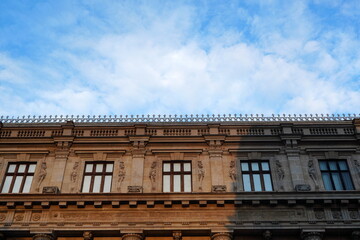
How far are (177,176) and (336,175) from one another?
10227mm

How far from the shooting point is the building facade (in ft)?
79.5

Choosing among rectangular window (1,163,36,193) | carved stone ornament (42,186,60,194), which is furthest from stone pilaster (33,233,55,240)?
rectangular window (1,163,36,193)

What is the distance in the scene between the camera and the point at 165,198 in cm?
2459

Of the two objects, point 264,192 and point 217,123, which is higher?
point 217,123

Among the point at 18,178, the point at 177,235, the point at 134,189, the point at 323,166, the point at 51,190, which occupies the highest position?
the point at 323,166

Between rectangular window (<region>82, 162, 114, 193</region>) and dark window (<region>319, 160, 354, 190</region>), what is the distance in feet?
45.1

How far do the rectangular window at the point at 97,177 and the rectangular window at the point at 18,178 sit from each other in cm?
354

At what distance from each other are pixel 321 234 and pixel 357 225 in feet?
7.04

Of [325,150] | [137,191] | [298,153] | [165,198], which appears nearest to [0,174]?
[137,191]

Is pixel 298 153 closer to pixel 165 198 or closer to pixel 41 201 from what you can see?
pixel 165 198

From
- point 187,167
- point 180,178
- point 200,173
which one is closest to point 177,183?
point 180,178

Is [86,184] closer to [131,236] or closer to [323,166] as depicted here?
[131,236]

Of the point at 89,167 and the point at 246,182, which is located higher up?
the point at 89,167

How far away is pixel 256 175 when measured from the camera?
88.4 ft
